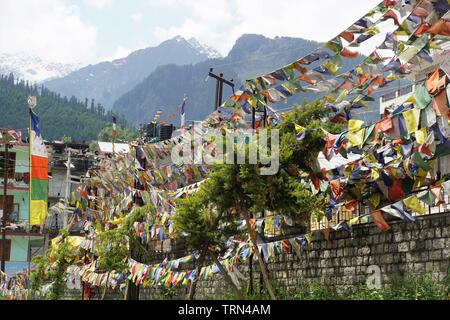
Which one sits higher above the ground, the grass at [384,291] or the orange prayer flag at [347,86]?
the orange prayer flag at [347,86]

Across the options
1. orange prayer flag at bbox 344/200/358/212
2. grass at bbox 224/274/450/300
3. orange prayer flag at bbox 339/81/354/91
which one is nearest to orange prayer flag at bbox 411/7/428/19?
orange prayer flag at bbox 339/81/354/91

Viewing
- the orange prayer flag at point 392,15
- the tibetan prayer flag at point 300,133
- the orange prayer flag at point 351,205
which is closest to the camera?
the orange prayer flag at point 392,15

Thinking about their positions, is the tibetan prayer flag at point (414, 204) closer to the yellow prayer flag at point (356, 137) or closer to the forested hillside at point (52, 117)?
the yellow prayer flag at point (356, 137)

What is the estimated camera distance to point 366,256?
18812mm

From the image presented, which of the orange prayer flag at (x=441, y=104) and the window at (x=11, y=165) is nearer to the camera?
the orange prayer flag at (x=441, y=104)

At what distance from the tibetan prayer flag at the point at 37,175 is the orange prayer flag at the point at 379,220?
2359 cm

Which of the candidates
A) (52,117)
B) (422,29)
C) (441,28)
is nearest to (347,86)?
(422,29)

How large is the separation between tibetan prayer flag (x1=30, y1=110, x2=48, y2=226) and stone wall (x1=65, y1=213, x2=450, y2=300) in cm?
1698

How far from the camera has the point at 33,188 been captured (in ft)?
128

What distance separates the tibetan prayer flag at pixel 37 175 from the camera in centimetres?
3766

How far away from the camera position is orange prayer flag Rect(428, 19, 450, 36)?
13.7 m

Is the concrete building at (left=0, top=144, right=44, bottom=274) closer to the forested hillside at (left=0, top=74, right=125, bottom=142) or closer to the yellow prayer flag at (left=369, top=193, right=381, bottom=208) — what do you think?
the yellow prayer flag at (left=369, top=193, right=381, bottom=208)

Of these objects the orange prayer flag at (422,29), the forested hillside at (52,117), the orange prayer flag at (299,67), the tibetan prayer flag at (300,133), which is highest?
the forested hillside at (52,117)

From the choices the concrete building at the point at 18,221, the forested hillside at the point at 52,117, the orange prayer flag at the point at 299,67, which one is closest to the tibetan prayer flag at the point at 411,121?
the orange prayer flag at the point at 299,67
